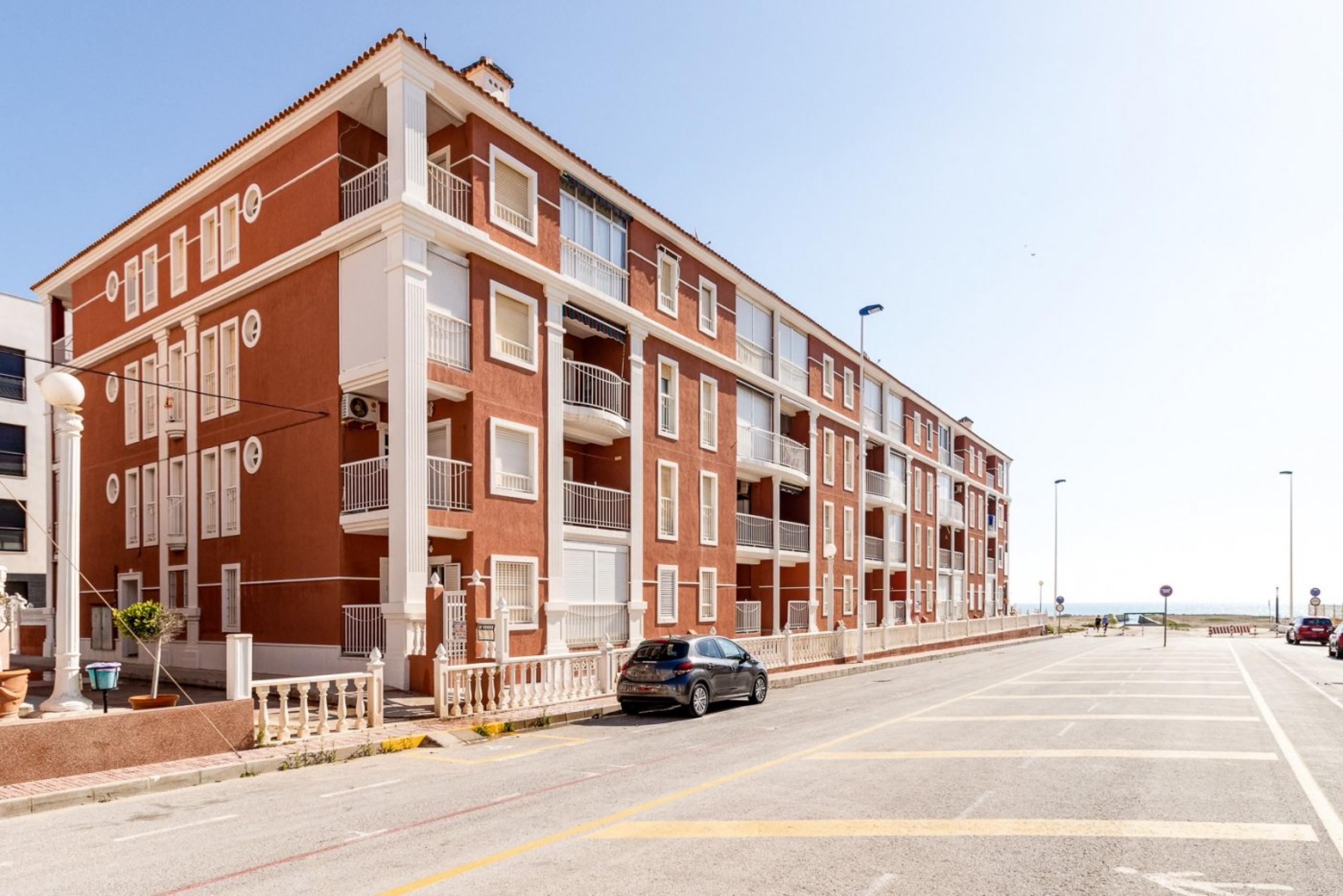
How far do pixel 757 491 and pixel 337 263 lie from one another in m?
18.5

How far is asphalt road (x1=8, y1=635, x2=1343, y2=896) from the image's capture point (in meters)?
6.75

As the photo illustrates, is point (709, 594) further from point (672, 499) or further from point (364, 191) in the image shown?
point (364, 191)

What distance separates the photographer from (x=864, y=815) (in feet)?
27.9

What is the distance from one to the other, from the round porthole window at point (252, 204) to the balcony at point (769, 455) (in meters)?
16.2

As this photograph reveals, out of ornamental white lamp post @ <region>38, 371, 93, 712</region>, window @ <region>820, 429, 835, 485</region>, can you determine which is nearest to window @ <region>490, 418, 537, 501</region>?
ornamental white lamp post @ <region>38, 371, 93, 712</region>

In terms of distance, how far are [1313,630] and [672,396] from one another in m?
40.0

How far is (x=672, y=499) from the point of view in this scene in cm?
2819

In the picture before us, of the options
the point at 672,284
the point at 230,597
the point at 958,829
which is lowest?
the point at 958,829

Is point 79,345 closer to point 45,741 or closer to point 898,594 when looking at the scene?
point 45,741

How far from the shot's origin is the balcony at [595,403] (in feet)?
79.0

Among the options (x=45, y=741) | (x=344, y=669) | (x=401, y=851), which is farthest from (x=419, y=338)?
(x=401, y=851)

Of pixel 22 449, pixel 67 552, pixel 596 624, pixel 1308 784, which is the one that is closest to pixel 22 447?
pixel 22 449

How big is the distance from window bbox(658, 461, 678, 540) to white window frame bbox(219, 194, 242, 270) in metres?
12.3

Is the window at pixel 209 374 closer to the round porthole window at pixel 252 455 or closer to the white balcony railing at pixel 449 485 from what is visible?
the round porthole window at pixel 252 455
